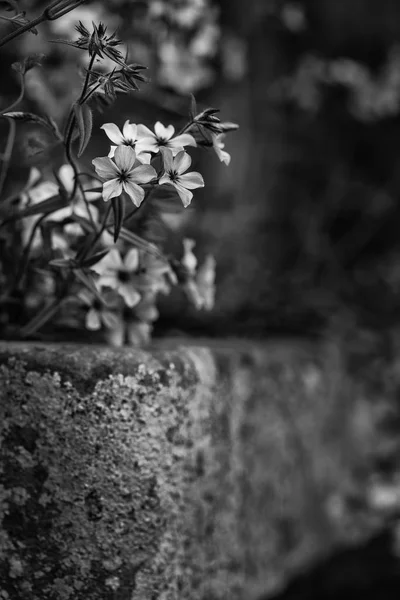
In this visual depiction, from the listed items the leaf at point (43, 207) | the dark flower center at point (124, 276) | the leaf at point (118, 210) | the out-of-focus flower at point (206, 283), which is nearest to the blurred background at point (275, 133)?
the out-of-focus flower at point (206, 283)

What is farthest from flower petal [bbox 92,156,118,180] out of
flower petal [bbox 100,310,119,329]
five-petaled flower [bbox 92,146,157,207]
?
flower petal [bbox 100,310,119,329]

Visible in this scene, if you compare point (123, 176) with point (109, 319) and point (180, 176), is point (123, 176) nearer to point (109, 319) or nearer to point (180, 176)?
point (180, 176)

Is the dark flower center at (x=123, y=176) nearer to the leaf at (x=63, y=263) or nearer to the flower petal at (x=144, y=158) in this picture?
the flower petal at (x=144, y=158)

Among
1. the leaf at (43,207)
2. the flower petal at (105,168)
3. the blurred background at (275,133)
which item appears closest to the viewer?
the flower petal at (105,168)

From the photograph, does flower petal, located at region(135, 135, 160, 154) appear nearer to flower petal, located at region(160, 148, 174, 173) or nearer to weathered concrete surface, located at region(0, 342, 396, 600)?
flower petal, located at region(160, 148, 174, 173)

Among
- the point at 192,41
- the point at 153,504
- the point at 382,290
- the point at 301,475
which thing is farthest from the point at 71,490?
the point at 382,290

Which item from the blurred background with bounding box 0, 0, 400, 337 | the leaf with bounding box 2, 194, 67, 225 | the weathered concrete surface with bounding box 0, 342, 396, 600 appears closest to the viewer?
the weathered concrete surface with bounding box 0, 342, 396, 600

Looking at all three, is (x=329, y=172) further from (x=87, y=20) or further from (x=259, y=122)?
(x=87, y=20)
